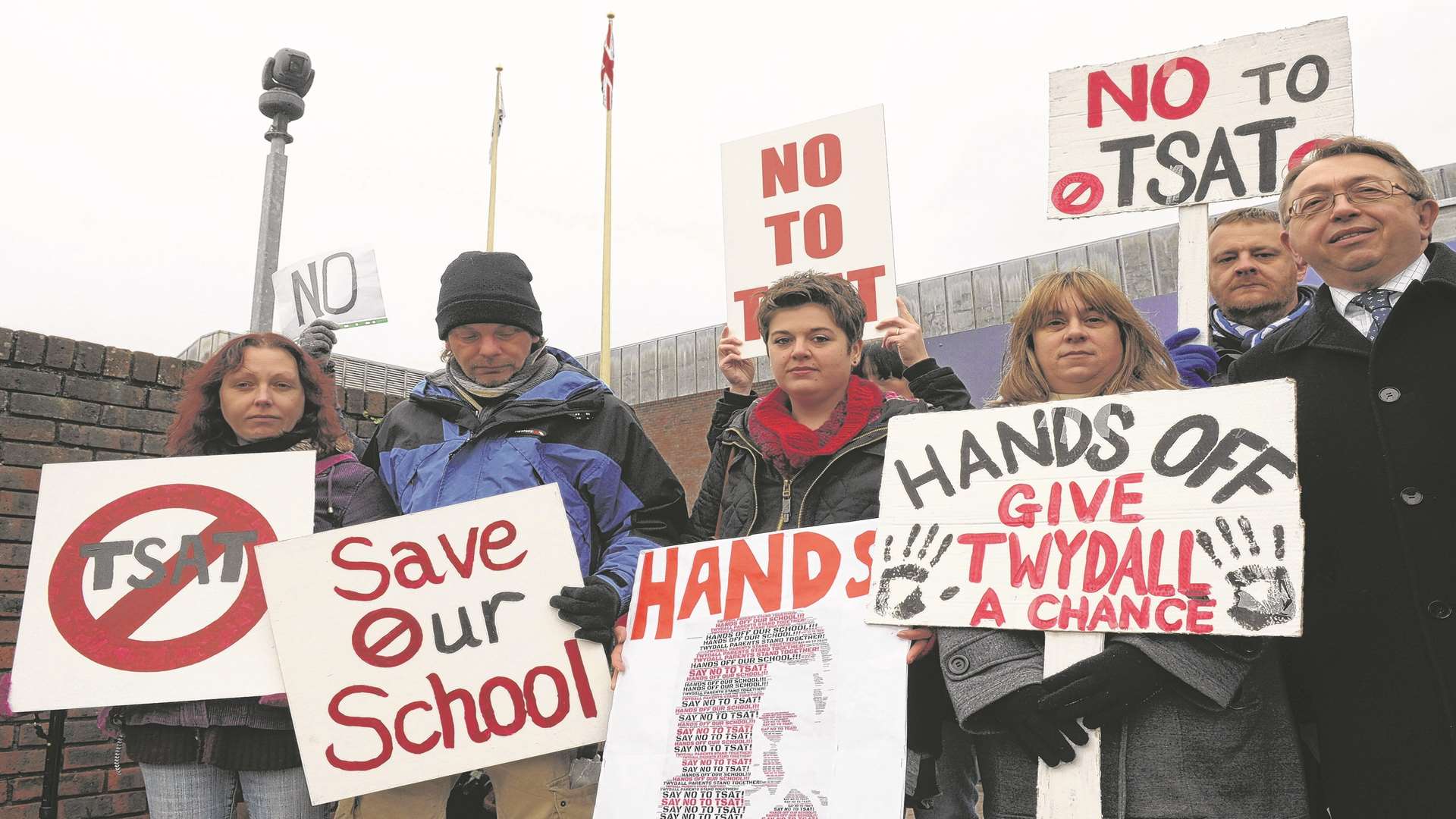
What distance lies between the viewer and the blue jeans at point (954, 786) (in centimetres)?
269

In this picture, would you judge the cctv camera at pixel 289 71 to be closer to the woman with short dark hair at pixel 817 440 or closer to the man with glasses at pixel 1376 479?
Answer: the woman with short dark hair at pixel 817 440

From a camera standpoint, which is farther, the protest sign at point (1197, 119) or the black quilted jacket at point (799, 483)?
the protest sign at point (1197, 119)

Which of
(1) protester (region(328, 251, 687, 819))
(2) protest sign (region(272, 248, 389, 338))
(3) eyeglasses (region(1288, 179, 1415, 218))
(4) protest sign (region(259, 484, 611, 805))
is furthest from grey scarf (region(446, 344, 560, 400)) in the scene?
(2) protest sign (region(272, 248, 389, 338))

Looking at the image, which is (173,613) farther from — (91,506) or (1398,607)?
(1398,607)

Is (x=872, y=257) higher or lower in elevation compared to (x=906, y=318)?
higher

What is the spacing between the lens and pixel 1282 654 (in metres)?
2.13

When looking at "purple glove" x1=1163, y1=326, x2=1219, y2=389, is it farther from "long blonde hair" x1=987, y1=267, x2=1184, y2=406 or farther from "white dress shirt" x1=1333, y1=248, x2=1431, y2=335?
"white dress shirt" x1=1333, y1=248, x2=1431, y2=335

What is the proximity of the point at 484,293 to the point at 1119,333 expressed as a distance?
65.5 inches

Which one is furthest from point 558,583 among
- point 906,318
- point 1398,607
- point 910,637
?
point 1398,607

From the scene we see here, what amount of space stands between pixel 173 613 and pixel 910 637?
1.95 metres

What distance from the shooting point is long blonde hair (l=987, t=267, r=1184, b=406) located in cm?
222

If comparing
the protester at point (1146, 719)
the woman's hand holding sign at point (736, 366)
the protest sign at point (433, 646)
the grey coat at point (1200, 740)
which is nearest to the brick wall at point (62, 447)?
the protest sign at point (433, 646)

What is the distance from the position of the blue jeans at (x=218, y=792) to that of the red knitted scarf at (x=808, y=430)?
1.48 meters

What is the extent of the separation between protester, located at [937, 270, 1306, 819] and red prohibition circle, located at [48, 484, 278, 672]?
1.88 meters
